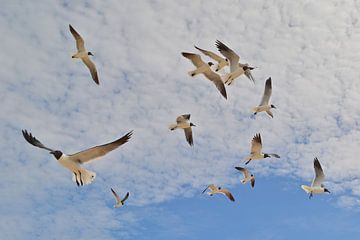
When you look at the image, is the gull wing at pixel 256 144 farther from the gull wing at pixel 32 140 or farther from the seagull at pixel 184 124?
the gull wing at pixel 32 140

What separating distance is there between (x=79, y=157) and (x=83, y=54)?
884cm

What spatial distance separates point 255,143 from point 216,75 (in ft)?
10.2

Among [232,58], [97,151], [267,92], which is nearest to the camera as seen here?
[97,151]

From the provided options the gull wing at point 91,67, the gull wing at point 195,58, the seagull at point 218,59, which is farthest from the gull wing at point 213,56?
the gull wing at point 91,67

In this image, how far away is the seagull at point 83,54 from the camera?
22453mm

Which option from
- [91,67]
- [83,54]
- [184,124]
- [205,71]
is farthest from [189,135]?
[83,54]

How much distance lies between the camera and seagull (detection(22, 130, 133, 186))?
49.0 feet

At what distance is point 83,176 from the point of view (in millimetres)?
15352

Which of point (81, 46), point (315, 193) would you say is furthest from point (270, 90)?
point (81, 46)

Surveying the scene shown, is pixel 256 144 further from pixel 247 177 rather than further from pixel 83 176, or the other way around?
pixel 83 176

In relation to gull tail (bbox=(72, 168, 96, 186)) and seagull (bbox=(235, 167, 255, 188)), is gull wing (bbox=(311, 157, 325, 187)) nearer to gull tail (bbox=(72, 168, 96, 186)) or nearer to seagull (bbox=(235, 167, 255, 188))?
seagull (bbox=(235, 167, 255, 188))

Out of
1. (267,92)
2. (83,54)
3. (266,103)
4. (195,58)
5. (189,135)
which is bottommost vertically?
(189,135)

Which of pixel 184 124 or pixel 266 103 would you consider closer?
pixel 184 124

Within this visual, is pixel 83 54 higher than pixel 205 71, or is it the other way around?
pixel 205 71
